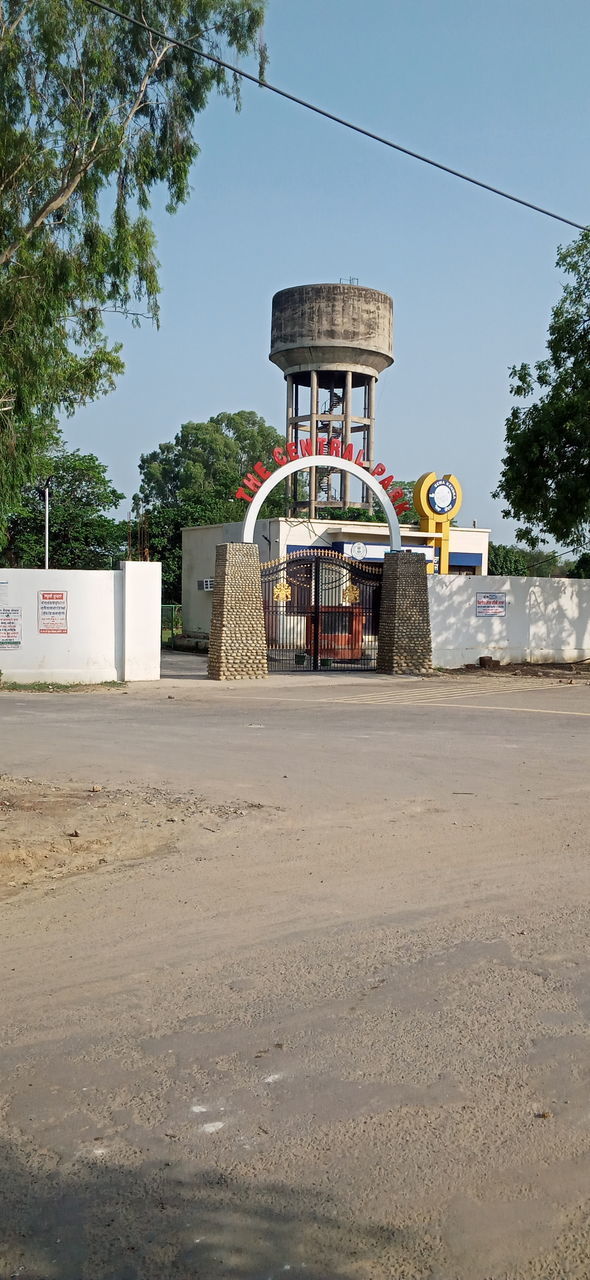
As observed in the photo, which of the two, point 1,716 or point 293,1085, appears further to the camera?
point 1,716

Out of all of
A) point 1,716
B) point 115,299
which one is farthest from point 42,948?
point 115,299

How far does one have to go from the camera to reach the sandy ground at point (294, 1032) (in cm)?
314

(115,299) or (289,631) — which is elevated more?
(115,299)

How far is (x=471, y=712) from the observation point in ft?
58.9

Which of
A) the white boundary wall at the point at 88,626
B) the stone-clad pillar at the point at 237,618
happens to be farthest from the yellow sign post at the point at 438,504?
the white boundary wall at the point at 88,626

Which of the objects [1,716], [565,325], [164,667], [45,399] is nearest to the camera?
[1,716]

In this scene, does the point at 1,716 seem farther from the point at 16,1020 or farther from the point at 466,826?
the point at 16,1020

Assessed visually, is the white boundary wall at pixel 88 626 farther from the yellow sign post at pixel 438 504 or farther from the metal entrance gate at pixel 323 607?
the yellow sign post at pixel 438 504

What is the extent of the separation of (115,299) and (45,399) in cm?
302

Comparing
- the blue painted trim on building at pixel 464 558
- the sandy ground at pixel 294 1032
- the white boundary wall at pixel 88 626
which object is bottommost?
the sandy ground at pixel 294 1032

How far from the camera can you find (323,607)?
91.1ft

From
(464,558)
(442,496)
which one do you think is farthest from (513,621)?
(464,558)

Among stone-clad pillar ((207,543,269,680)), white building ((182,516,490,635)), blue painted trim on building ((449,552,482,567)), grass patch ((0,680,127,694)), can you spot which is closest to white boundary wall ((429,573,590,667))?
stone-clad pillar ((207,543,269,680))

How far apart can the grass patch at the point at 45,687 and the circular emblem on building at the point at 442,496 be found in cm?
1868
